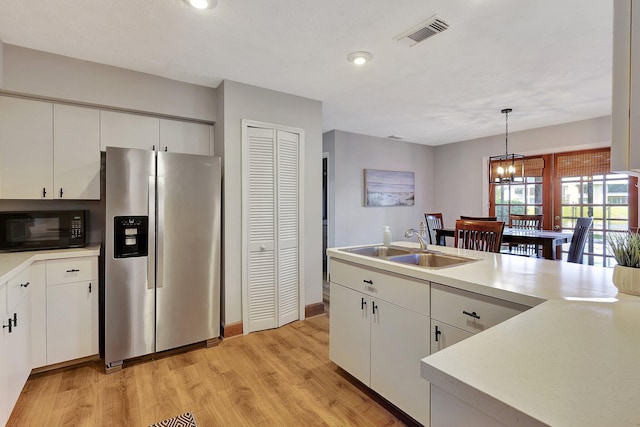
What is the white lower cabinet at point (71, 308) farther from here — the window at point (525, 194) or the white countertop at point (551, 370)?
the window at point (525, 194)

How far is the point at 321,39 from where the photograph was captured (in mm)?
2283

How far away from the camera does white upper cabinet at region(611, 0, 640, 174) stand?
65cm

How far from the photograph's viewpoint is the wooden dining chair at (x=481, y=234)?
100 inches

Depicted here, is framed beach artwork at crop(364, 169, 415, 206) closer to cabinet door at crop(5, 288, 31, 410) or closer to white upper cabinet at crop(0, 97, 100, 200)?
white upper cabinet at crop(0, 97, 100, 200)

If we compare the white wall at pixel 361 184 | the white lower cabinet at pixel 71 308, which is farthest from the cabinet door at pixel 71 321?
the white wall at pixel 361 184

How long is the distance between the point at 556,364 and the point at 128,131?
10.7 feet

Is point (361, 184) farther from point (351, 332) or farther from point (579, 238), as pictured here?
point (351, 332)

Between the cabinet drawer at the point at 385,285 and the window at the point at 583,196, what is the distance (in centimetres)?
389

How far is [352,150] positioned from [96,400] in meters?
4.40

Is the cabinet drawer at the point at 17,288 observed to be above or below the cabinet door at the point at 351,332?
above

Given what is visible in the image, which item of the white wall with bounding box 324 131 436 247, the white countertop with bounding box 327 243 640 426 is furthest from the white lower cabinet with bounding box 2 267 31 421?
the white wall with bounding box 324 131 436 247

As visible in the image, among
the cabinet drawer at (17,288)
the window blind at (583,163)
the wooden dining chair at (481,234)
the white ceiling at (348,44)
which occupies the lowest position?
the cabinet drawer at (17,288)

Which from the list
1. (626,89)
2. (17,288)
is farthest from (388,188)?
(626,89)

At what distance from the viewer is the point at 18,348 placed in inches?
75.9
